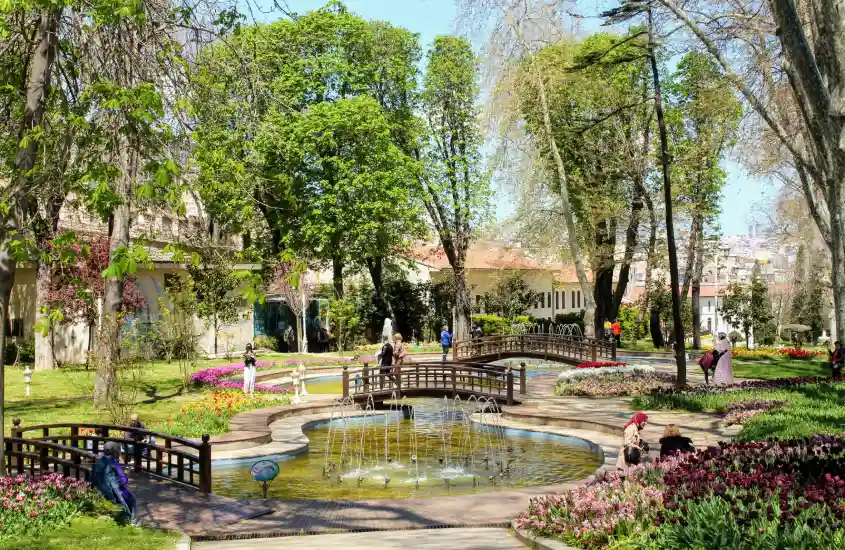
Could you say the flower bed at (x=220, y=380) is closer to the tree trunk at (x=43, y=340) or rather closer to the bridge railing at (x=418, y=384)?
the bridge railing at (x=418, y=384)

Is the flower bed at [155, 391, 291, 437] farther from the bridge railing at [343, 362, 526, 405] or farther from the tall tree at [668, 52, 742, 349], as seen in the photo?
the tall tree at [668, 52, 742, 349]

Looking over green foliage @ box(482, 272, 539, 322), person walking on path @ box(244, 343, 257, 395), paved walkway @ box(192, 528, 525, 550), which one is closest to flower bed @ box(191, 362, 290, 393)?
person walking on path @ box(244, 343, 257, 395)

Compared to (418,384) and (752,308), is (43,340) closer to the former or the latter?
(418,384)

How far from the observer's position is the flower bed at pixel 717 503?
6.91 metres

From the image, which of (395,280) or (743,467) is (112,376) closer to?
(743,467)

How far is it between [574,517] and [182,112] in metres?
7.04

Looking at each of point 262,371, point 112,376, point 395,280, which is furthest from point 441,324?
point 112,376

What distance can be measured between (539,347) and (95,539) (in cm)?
2689

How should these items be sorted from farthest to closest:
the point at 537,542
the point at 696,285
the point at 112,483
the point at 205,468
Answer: the point at 696,285 < the point at 205,468 < the point at 112,483 < the point at 537,542

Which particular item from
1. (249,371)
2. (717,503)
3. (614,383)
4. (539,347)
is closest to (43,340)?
(249,371)

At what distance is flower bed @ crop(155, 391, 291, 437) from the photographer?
1792 centimetres

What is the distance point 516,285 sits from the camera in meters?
54.5

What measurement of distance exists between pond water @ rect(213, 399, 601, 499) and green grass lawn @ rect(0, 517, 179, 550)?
383 centimetres

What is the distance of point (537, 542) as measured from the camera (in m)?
8.91
